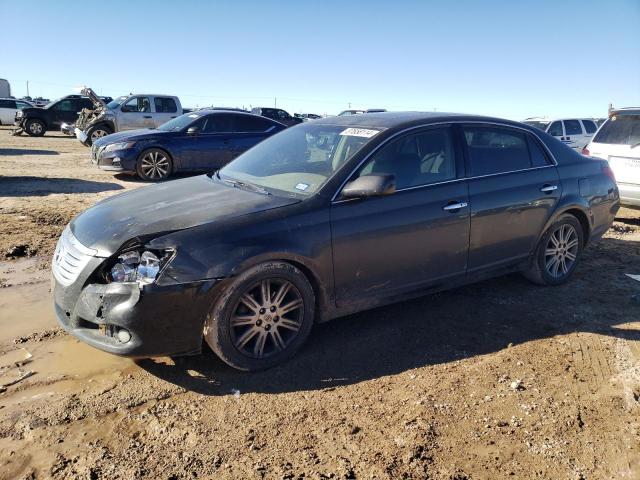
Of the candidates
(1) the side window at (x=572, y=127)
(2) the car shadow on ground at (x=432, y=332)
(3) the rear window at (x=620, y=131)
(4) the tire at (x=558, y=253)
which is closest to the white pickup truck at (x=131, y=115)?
(1) the side window at (x=572, y=127)

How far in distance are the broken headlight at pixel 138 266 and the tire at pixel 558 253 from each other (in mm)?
3551

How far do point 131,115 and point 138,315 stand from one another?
1605cm

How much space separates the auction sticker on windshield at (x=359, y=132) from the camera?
13.2 ft

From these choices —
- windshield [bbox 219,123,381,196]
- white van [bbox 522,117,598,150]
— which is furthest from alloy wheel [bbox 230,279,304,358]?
white van [bbox 522,117,598,150]

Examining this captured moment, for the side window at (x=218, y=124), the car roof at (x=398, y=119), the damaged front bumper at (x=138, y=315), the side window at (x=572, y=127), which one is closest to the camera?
the damaged front bumper at (x=138, y=315)

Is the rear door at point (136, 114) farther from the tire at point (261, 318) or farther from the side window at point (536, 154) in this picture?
the tire at point (261, 318)

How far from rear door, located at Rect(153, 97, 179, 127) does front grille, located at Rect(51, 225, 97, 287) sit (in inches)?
594

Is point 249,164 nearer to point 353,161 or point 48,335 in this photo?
point 353,161

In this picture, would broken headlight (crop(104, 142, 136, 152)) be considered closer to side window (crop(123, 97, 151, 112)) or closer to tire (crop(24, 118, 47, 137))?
side window (crop(123, 97, 151, 112))

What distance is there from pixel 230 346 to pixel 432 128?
95.1 inches

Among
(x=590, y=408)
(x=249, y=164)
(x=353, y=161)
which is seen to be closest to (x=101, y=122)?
(x=249, y=164)

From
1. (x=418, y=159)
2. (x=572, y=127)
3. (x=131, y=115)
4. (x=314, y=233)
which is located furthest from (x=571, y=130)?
(x=314, y=233)

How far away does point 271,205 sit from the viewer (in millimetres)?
3566

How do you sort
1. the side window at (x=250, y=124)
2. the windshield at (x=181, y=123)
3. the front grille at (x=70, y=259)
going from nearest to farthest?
the front grille at (x=70, y=259), the windshield at (x=181, y=123), the side window at (x=250, y=124)
